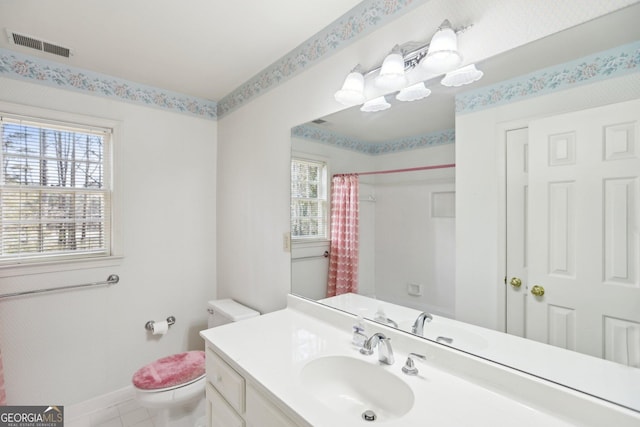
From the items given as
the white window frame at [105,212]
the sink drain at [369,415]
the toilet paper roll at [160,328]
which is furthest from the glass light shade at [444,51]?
the toilet paper roll at [160,328]

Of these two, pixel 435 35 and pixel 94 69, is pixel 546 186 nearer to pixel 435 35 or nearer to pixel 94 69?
pixel 435 35

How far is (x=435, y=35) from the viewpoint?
1.01 m

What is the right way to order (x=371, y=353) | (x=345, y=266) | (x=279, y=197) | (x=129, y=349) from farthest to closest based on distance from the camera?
(x=129, y=349) < (x=279, y=197) < (x=345, y=266) < (x=371, y=353)

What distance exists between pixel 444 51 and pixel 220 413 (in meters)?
1.66

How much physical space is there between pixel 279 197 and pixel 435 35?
3.89 ft

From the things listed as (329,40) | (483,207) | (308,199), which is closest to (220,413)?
(308,199)

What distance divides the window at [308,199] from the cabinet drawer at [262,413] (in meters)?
0.86

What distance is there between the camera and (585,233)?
2.59 feet

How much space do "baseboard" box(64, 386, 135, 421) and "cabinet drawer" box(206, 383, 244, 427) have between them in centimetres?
123

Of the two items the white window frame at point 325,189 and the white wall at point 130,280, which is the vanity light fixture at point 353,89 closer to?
the white window frame at point 325,189

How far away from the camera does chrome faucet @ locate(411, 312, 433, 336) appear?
1133mm

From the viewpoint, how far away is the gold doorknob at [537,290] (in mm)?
881

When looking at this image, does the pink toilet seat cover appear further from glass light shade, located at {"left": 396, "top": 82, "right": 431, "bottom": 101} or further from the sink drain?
glass light shade, located at {"left": 396, "top": 82, "right": 431, "bottom": 101}

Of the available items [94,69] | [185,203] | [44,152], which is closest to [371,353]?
[185,203]
